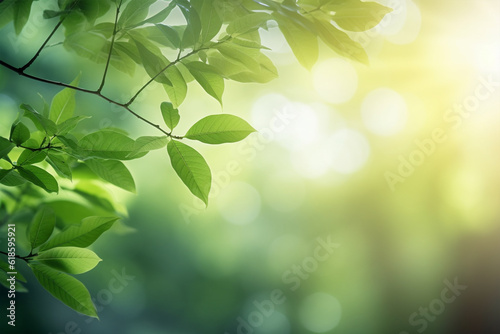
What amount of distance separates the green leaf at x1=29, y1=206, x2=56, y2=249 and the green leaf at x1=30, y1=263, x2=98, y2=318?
0.04m

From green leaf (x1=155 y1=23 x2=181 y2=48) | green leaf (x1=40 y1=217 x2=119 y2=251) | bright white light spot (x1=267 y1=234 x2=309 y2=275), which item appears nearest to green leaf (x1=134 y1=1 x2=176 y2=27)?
green leaf (x1=155 y1=23 x2=181 y2=48)

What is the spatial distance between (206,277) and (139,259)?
0.66m

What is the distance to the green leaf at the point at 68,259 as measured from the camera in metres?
0.48

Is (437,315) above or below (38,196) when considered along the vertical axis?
below

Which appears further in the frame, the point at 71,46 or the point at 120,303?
the point at 120,303

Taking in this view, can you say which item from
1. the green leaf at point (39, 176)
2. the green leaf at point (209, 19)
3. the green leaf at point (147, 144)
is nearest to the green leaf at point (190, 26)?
the green leaf at point (209, 19)

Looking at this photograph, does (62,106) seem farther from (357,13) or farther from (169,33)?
(357,13)

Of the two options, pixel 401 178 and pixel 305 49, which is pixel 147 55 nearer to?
pixel 305 49

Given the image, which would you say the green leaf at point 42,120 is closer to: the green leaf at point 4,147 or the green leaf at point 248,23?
the green leaf at point 4,147

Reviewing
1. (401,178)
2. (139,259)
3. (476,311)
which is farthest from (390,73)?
(139,259)

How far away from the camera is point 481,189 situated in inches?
167

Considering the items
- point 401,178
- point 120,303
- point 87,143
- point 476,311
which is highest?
point 87,143

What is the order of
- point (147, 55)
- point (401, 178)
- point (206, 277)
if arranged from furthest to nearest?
point (401, 178)
point (206, 277)
point (147, 55)

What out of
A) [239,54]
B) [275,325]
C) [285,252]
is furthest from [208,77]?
[275,325]
